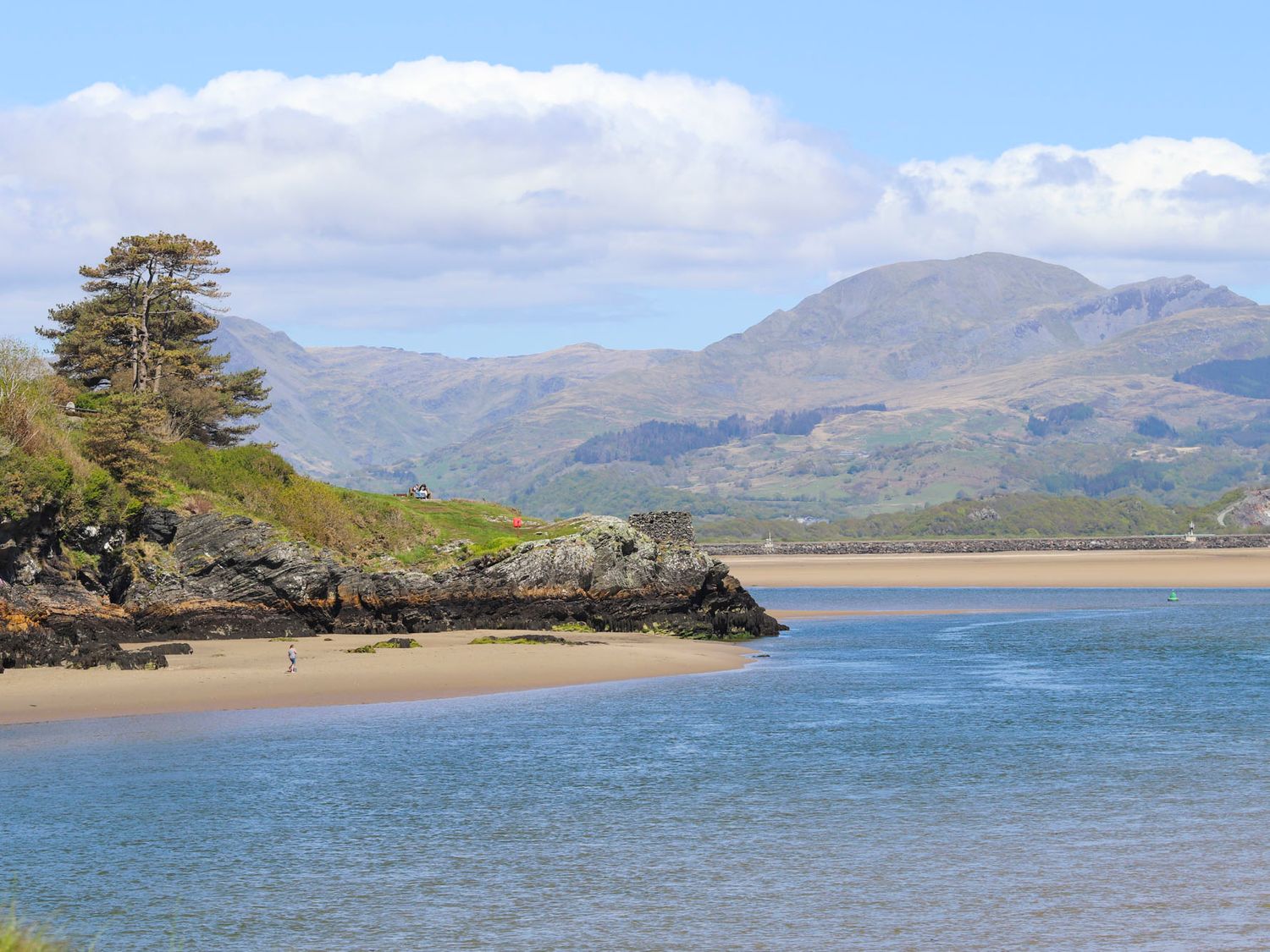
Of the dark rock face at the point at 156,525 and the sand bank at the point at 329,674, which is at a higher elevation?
the dark rock face at the point at 156,525

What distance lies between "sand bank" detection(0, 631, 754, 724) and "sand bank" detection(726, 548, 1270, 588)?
74.8 meters

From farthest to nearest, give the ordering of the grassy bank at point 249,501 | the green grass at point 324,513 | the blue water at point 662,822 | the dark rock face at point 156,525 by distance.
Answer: the green grass at point 324,513
the dark rock face at point 156,525
the grassy bank at point 249,501
the blue water at point 662,822

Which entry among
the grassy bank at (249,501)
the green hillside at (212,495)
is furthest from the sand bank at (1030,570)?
the grassy bank at (249,501)

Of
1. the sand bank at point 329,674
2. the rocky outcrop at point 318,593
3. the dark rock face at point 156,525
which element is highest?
the dark rock face at point 156,525

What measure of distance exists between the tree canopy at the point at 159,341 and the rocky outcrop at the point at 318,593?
1463 cm

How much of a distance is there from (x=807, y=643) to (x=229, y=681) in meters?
30.3

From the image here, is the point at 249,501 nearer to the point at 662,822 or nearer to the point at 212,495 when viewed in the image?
the point at 212,495

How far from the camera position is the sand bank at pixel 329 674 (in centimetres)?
3825

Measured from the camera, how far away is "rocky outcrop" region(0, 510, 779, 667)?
165ft

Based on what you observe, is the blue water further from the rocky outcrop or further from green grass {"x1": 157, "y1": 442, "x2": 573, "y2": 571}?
green grass {"x1": 157, "y1": 442, "x2": 573, "y2": 571}

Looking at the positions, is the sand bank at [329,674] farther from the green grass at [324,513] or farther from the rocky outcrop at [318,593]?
the green grass at [324,513]

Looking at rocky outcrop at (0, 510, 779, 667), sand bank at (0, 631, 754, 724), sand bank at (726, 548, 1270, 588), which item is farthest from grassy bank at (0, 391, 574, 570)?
Answer: sand bank at (726, 548, 1270, 588)

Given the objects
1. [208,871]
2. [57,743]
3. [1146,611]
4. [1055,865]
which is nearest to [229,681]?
[57,743]

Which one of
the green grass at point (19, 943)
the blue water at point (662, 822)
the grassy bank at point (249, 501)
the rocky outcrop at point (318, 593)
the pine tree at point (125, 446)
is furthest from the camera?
the pine tree at point (125, 446)
